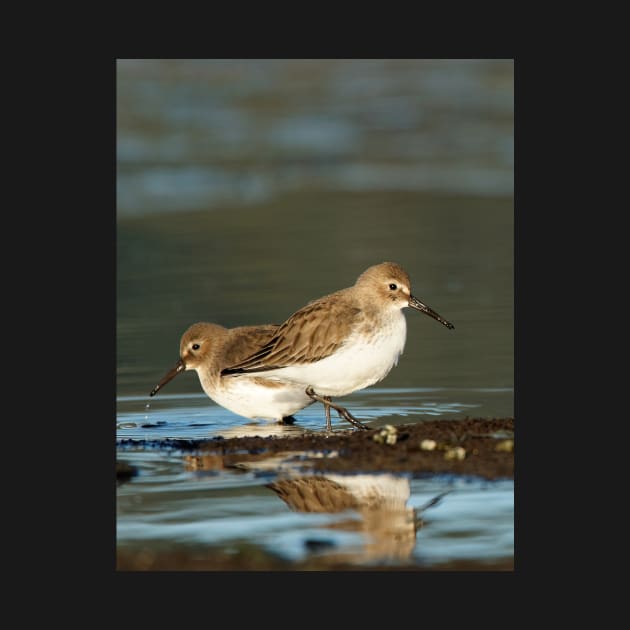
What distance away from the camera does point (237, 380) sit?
12133 mm

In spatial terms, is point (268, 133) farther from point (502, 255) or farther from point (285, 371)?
point (285, 371)

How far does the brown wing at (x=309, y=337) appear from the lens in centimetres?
1135

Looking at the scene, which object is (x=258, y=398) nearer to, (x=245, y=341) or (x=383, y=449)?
(x=245, y=341)

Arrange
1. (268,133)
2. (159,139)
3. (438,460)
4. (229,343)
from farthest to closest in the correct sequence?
(268,133) → (159,139) → (229,343) → (438,460)

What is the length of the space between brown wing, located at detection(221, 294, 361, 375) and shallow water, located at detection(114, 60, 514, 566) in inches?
33.6

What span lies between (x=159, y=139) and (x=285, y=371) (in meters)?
14.9

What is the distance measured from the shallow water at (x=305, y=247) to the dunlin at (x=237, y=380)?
9.1 inches

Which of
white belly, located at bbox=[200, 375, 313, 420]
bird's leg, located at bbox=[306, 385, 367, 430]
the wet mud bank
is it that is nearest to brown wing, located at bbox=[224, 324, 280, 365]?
white belly, located at bbox=[200, 375, 313, 420]

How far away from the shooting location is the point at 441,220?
21891 millimetres

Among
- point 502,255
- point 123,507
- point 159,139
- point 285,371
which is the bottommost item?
point 123,507

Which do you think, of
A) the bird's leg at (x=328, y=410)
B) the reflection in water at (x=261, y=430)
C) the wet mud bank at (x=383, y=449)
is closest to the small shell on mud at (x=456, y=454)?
the wet mud bank at (x=383, y=449)

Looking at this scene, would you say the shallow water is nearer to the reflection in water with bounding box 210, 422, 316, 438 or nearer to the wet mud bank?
the reflection in water with bounding box 210, 422, 316, 438

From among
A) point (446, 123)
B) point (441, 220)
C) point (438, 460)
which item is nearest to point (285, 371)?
point (438, 460)

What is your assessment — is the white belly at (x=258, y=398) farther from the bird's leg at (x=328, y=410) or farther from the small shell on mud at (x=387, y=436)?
the small shell on mud at (x=387, y=436)
